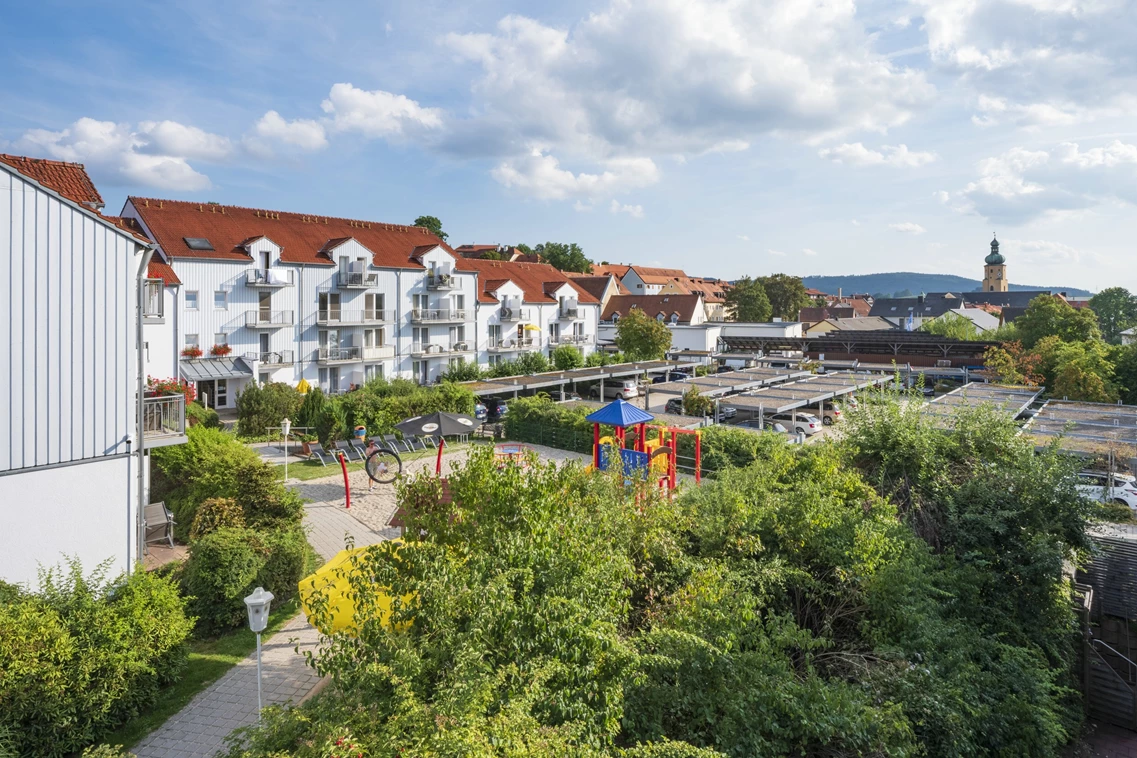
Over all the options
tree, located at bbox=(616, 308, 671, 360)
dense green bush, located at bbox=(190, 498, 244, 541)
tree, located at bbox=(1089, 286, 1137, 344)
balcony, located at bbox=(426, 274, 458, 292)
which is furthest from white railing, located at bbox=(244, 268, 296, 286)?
tree, located at bbox=(1089, 286, 1137, 344)

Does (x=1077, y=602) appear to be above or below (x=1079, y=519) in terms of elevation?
below

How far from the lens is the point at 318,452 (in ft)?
75.1

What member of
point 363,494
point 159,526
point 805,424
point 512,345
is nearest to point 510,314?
point 512,345

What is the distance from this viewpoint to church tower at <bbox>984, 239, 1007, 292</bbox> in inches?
5571

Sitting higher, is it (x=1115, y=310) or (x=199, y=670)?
(x=1115, y=310)

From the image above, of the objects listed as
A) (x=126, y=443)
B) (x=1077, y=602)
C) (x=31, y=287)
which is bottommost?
(x=1077, y=602)

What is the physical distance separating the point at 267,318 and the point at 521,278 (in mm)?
20242

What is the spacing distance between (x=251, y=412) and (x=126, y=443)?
17.1 m

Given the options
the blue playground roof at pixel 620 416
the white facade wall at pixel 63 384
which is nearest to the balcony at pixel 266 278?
the blue playground roof at pixel 620 416

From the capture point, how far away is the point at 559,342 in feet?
157

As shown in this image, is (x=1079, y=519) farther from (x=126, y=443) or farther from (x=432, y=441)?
(x=432, y=441)

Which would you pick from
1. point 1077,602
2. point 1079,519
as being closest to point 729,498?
point 1079,519

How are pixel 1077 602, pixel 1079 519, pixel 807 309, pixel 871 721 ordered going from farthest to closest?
1. pixel 807 309
2. pixel 1077 602
3. pixel 1079 519
4. pixel 871 721

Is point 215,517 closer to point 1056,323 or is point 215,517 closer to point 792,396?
point 792,396
